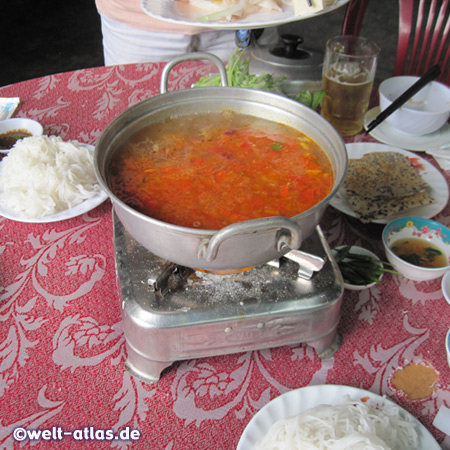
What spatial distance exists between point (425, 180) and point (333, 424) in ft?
4.06

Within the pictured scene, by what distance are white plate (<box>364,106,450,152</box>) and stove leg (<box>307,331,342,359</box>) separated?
113cm

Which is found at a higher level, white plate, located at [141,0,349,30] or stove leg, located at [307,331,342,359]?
white plate, located at [141,0,349,30]

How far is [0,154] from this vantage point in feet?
6.97

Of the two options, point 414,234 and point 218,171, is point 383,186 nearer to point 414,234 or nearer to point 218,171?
point 414,234

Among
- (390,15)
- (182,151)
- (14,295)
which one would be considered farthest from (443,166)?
(390,15)

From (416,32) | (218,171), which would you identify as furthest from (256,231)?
(416,32)

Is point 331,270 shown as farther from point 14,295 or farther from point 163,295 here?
point 14,295

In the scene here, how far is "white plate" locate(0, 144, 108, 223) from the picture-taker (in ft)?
5.70

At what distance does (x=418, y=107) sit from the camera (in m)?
2.23

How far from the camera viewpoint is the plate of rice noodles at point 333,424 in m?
1.08

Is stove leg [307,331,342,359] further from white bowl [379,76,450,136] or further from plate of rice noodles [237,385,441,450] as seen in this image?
white bowl [379,76,450,136]

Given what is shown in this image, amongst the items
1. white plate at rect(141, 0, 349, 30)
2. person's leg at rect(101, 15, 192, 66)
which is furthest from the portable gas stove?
person's leg at rect(101, 15, 192, 66)

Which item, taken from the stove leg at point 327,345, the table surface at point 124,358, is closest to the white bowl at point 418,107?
the table surface at point 124,358

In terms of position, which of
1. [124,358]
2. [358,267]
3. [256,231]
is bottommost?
[124,358]
